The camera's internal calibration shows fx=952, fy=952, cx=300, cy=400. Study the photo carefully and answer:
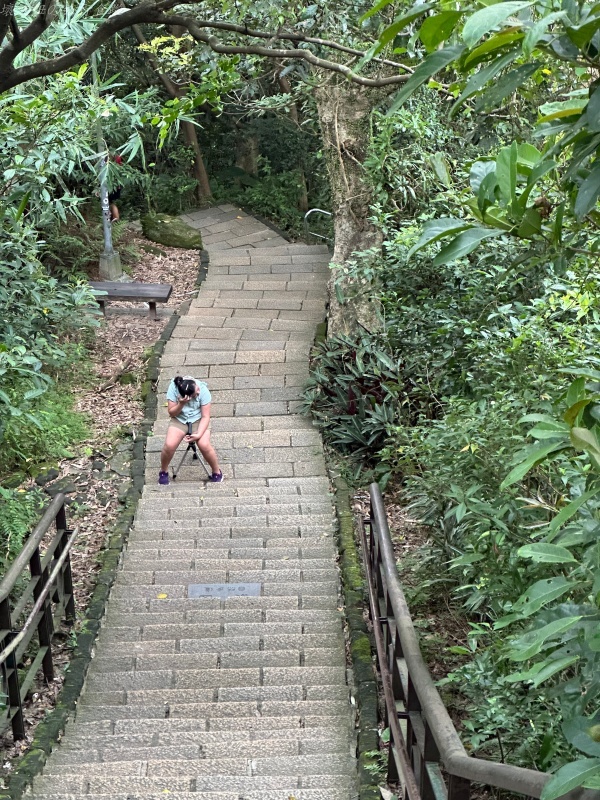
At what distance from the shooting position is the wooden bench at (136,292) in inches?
457

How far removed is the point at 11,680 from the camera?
14.4ft

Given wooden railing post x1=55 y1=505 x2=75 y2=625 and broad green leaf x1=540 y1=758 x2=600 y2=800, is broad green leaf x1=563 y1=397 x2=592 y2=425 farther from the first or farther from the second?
wooden railing post x1=55 y1=505 x2=75 y2=625

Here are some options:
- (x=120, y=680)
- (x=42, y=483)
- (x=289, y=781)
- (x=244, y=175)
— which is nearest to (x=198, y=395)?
(x=42, y=483)

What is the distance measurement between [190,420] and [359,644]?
3013mm

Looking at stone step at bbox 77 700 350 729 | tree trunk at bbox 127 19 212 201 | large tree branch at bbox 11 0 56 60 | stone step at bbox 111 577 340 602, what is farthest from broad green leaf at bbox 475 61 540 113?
tree trunk at bbox 127 19 212 201

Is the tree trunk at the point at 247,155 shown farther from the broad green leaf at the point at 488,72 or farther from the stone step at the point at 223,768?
the broad green leaf at the point at 488,72

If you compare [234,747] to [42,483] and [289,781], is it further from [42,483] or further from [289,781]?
[42,483]

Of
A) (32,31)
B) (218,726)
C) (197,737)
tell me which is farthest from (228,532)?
(32,31)

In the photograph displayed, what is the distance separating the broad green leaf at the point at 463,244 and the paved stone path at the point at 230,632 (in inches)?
116

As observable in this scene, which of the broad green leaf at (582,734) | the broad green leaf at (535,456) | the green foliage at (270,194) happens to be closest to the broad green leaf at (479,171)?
the broad green leaf at (535,456)

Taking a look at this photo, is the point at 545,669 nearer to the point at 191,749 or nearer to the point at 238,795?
the point at 238,795

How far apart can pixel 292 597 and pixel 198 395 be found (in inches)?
87.3

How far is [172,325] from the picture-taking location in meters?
11.3

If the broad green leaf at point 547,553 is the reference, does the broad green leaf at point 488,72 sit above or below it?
above
